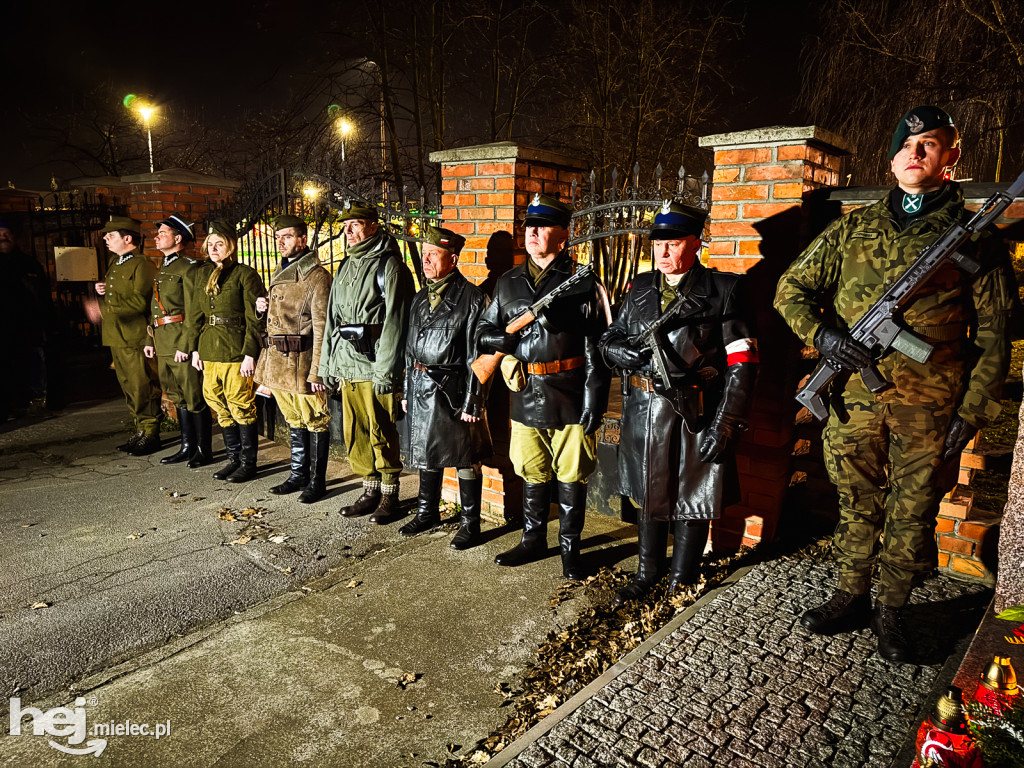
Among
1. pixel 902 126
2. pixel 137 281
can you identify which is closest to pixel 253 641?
pixel 902 126

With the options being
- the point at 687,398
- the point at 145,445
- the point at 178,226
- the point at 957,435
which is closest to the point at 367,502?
the point at 687,398

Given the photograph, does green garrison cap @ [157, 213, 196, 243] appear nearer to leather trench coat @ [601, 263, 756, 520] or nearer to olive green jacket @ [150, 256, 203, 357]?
olive green jacket @ [150, 256, 203, 357]

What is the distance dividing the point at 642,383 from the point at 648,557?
950mm

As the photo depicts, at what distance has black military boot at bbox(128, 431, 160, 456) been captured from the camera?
256 inches

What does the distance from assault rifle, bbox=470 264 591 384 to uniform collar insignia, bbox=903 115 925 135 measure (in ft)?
5.07

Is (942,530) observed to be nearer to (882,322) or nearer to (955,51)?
(882,322)

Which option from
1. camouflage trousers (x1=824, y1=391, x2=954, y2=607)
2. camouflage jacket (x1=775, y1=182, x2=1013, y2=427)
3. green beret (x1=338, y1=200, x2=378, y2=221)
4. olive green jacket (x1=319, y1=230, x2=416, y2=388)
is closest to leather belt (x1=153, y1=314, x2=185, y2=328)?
olive green jacket (x1=319, y1=230, x2=416, y2=388)

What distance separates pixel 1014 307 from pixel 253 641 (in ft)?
12.1

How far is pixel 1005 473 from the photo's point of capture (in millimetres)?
5520

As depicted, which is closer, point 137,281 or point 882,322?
point 882,322

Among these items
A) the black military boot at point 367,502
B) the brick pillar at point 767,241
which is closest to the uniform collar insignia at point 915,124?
the brick pillar at point 767,241

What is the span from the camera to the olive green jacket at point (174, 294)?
5832mm

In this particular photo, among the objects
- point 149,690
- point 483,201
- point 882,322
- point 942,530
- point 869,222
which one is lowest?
point 149,690

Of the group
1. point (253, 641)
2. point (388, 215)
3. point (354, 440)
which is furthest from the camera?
point (388, 215)
